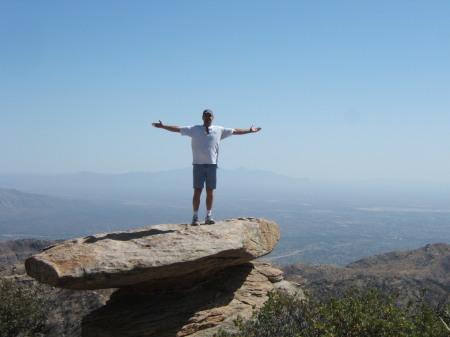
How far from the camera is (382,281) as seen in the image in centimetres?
4188

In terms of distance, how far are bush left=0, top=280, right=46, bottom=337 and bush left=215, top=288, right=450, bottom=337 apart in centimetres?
1139

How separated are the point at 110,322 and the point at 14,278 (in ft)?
53.5

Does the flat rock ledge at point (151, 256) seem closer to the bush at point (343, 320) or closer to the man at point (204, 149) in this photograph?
the man at point (204, 149)

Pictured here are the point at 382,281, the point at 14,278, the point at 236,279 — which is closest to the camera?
the point at 236,279

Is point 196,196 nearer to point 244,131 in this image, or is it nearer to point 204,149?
point 204,149

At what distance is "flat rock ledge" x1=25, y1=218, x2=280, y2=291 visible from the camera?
11.4m

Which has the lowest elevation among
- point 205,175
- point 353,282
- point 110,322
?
point 353,282

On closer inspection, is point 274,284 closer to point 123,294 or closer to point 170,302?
point 170,302

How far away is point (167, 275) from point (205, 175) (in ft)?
11.8

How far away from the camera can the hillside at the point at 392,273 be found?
41.1 meters

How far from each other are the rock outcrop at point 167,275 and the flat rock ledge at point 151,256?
25 millimetres

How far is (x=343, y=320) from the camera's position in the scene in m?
11.2

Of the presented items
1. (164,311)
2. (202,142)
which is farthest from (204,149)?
(164,311)

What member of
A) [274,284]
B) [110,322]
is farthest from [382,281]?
[110,322]
